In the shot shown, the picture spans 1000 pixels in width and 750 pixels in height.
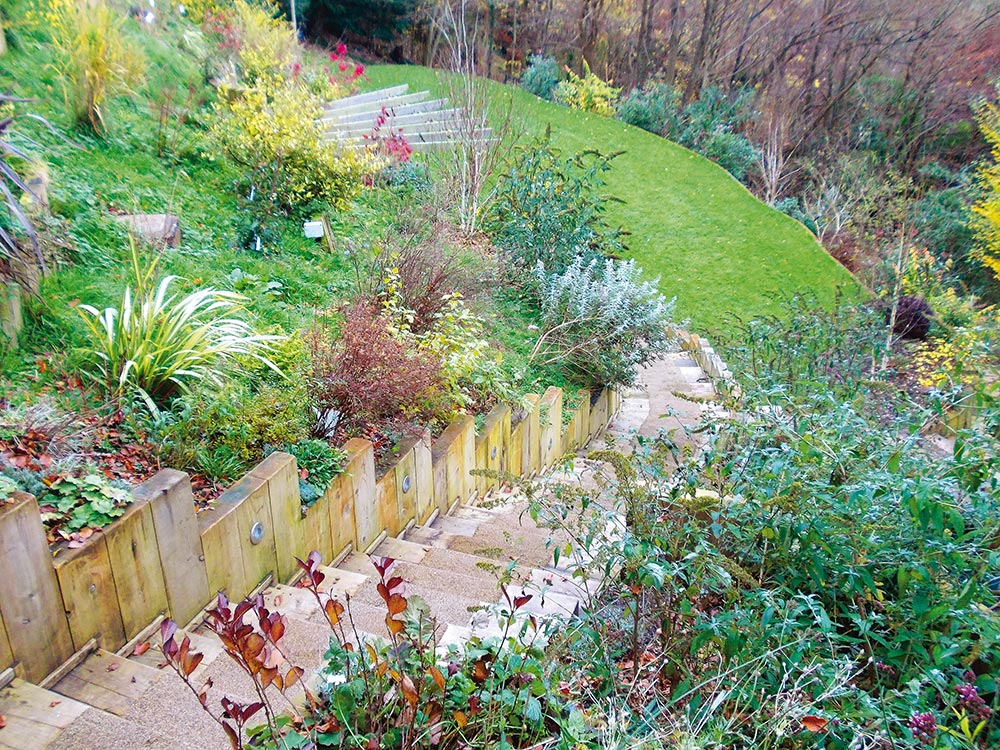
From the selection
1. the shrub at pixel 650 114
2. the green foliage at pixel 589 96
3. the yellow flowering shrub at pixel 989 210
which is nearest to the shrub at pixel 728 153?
the shrub at pixel 650 114

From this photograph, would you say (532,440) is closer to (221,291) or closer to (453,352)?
(453,352)

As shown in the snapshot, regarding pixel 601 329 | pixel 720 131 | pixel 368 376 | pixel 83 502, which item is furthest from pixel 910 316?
pixel 83 502

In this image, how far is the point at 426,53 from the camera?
18.3m

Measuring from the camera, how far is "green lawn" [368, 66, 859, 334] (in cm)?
961

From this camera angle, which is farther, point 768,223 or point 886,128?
point 886,128

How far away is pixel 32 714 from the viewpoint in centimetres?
161

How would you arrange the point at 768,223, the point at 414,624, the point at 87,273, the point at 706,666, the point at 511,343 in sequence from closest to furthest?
the point at 414,624 → the point at 706,666 → the point at 87,273 → the point at 511,343 → the point at 768,223

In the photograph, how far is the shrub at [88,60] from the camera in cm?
563

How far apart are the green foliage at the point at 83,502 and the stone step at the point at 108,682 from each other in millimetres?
386

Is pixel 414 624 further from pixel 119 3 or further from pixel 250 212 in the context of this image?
pixel 119 3

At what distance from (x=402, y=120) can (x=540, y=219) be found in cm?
588

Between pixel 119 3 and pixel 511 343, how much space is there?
744 centimetres

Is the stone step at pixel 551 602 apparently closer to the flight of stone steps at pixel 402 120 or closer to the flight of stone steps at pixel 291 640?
the flight of stone steps at pixel 291 640

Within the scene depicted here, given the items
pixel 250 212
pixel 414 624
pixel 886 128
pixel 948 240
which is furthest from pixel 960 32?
pixel 414 624
